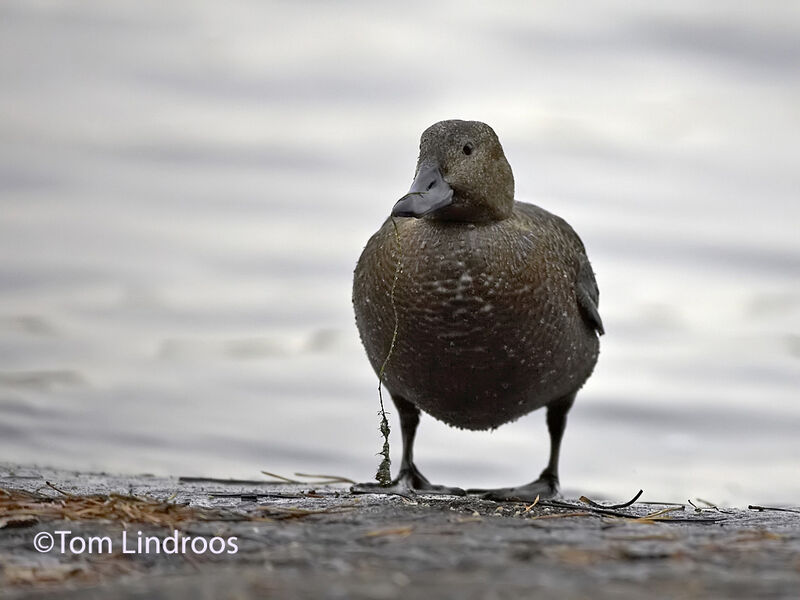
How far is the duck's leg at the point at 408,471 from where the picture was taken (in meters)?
5.99

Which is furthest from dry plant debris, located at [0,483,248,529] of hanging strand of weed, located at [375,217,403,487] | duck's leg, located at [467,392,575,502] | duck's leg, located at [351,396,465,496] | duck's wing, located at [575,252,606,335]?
duck's wing, located at [575,252,606,335]

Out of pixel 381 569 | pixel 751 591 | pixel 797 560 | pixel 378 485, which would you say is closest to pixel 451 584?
pixel 381 569

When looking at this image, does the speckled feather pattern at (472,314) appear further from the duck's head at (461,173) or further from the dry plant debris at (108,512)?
the dry plant debris at (108,512)

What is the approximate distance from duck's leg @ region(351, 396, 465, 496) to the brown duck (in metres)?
0.05

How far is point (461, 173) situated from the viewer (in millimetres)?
5430

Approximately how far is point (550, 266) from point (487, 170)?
58 cm

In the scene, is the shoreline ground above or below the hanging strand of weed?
below

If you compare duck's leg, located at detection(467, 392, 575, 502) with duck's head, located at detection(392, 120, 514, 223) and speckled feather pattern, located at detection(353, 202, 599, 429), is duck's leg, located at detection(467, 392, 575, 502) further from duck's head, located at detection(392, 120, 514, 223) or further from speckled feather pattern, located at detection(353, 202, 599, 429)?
duck's head, located at detection(392, 120, 514, 223)

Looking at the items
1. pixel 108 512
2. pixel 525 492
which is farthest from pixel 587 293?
pixel 108 512

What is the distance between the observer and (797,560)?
316 cm

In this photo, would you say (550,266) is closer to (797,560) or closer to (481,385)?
(481,385)

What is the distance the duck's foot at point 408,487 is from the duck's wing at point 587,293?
1.16 m

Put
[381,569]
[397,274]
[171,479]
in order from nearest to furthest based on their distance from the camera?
1. [381,569]
2. [397,274]
3. [171,479]

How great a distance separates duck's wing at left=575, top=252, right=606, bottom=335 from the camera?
6.11m
